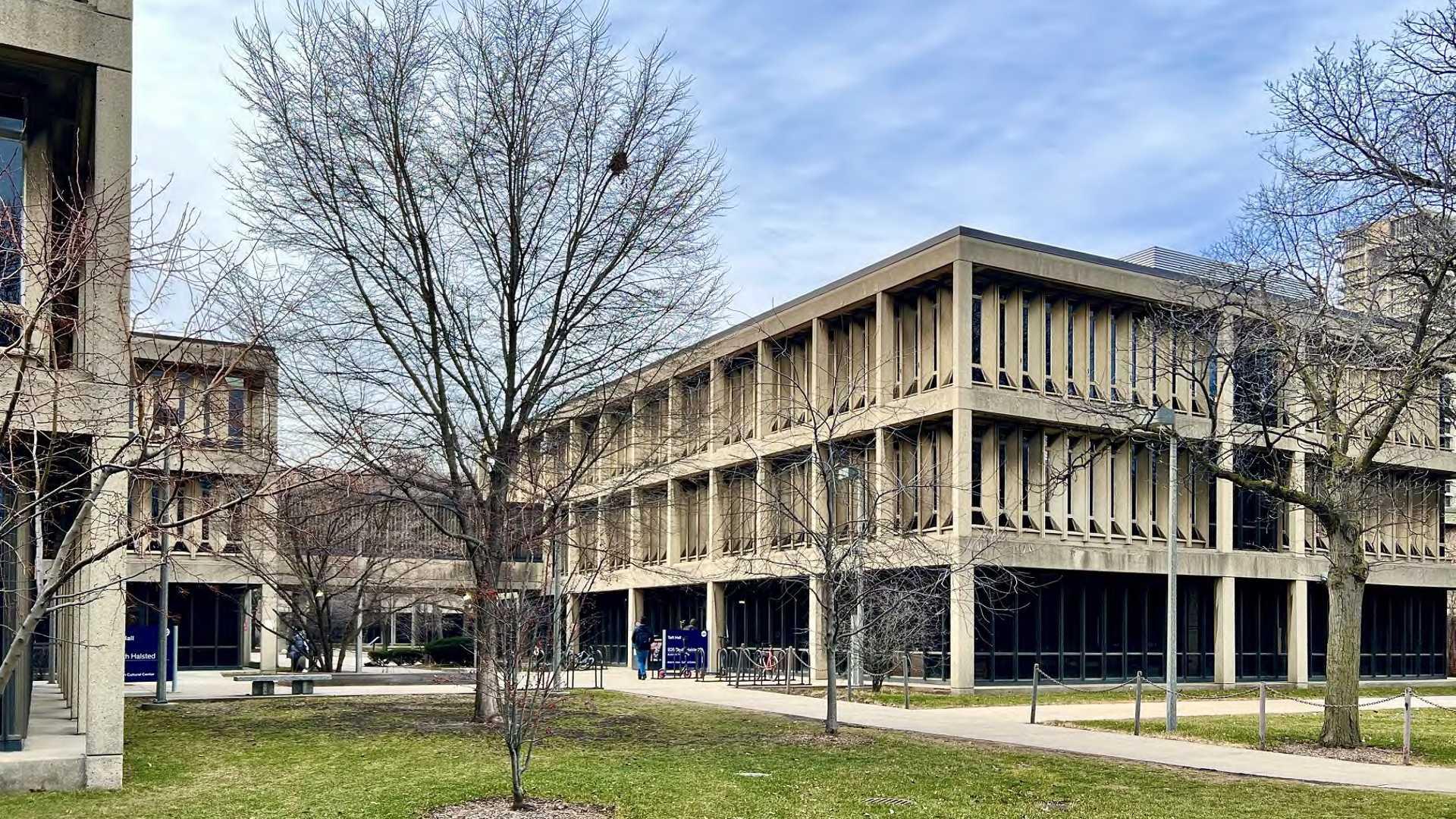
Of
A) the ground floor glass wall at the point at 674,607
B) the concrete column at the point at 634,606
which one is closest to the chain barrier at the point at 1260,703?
the ground floor glass wall at the point at 674,607

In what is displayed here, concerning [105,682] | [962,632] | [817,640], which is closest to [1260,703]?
[962,632]

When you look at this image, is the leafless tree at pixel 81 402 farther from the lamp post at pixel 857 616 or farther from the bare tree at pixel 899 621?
the bare tree at pixel 899 621

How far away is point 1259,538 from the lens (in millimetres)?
42250

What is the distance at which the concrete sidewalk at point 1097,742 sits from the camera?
16.9m

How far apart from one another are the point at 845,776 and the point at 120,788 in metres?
7.96

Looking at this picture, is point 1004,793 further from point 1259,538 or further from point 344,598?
point 344,598

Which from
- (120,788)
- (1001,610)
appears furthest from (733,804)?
(1001,610)

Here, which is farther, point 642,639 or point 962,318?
point 642,639

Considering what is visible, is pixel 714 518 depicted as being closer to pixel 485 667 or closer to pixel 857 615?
pixel 857 615

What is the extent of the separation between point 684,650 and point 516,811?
29.8 m

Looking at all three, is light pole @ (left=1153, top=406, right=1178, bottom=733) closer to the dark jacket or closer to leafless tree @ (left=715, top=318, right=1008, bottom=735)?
leafless tree @ (left=715, top=318, right=1008, bottom=735)

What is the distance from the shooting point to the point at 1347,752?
19.9m

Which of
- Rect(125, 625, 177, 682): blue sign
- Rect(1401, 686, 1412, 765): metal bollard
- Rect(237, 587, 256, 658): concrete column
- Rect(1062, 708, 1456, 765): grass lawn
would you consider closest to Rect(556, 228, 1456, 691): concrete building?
Rect(1062, 708, 1456, 765): grass lawn

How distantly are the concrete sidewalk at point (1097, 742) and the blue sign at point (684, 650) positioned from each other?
990 cm
